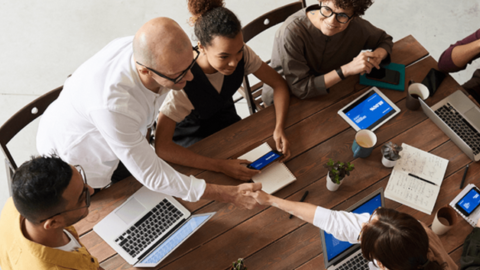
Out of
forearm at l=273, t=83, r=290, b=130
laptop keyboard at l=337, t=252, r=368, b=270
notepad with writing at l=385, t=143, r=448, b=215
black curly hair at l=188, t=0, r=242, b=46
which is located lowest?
laptop keyboard at l=337, t=252, r=368, b=270

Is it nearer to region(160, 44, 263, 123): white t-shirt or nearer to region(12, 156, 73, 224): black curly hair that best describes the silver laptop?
region(160, 44, 263, 123): white t-shirt

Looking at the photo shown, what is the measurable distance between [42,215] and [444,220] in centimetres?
167

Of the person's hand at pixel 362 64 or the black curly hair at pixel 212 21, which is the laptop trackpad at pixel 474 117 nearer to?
the person's hand at pixel 362 64

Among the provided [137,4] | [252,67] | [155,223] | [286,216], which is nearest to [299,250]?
[286,216]

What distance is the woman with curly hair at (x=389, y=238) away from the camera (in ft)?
4.13

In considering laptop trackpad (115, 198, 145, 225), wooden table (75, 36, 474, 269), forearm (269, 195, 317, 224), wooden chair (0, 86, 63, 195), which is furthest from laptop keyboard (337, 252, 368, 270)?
wooden chair (0, 86, 63, 195)

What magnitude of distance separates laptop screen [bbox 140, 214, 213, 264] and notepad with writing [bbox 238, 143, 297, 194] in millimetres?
319

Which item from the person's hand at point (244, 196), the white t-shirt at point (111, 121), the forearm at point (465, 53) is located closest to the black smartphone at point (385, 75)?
the forearm at point (465, 53)

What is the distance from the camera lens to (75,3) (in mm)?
3654

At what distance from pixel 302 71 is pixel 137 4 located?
237 cm

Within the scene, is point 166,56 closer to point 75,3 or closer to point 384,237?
point 384,237

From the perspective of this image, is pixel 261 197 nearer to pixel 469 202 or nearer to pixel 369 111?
pixel 369 111

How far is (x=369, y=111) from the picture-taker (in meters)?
1.96

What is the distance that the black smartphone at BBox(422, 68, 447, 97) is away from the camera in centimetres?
200
